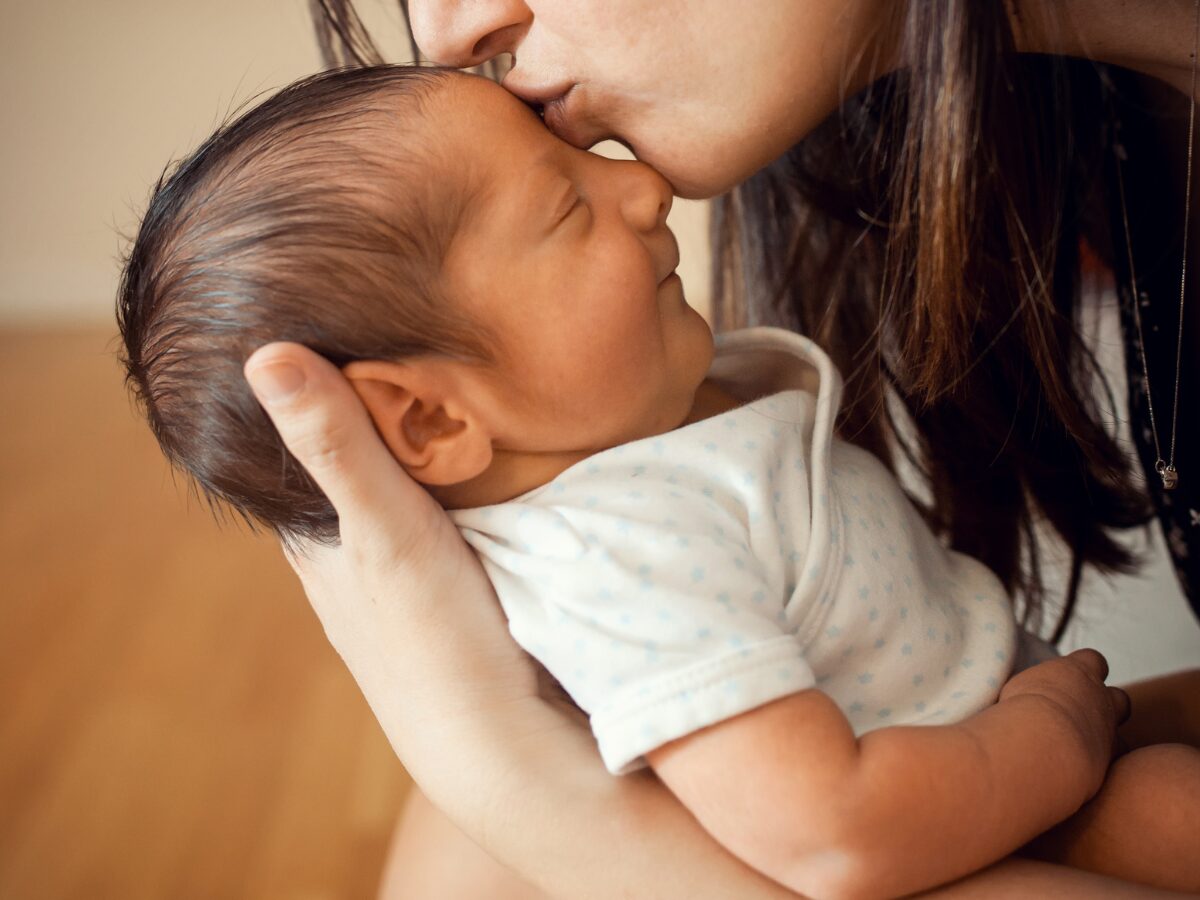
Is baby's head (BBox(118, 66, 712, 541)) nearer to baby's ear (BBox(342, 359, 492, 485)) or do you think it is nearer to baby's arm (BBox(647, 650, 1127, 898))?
baby's ear (BBox(342, 359, 492, 485))

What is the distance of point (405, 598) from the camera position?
33.0 inches

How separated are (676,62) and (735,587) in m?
0.39

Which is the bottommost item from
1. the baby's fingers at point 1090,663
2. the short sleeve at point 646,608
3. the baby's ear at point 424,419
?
the baby's fingers at point 1090,663

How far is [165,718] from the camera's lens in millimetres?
1534

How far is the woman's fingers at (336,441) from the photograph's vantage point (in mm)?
716

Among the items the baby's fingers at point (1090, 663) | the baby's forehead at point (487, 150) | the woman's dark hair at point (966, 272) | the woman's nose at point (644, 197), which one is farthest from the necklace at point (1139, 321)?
the baby's forehead at point (487, 150)

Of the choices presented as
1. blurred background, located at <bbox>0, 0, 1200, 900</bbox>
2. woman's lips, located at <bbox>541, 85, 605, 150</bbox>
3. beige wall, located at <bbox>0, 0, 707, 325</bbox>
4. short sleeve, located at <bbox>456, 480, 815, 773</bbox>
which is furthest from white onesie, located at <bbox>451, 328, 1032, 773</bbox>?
beige wall, located at <bbox>0, 0, 707, 325</bbox>

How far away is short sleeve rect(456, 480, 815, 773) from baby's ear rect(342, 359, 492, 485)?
5cm

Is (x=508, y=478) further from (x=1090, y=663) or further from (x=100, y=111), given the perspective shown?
(x=100, y=111)

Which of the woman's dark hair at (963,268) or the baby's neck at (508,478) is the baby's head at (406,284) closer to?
the baby's neck at (508,478)

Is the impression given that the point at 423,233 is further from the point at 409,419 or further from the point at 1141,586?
the point at 1141,586

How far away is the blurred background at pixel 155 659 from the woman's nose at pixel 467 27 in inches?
15.8

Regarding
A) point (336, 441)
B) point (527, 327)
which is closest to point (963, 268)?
point (527, 327)

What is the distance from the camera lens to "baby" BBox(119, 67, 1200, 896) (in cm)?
70
